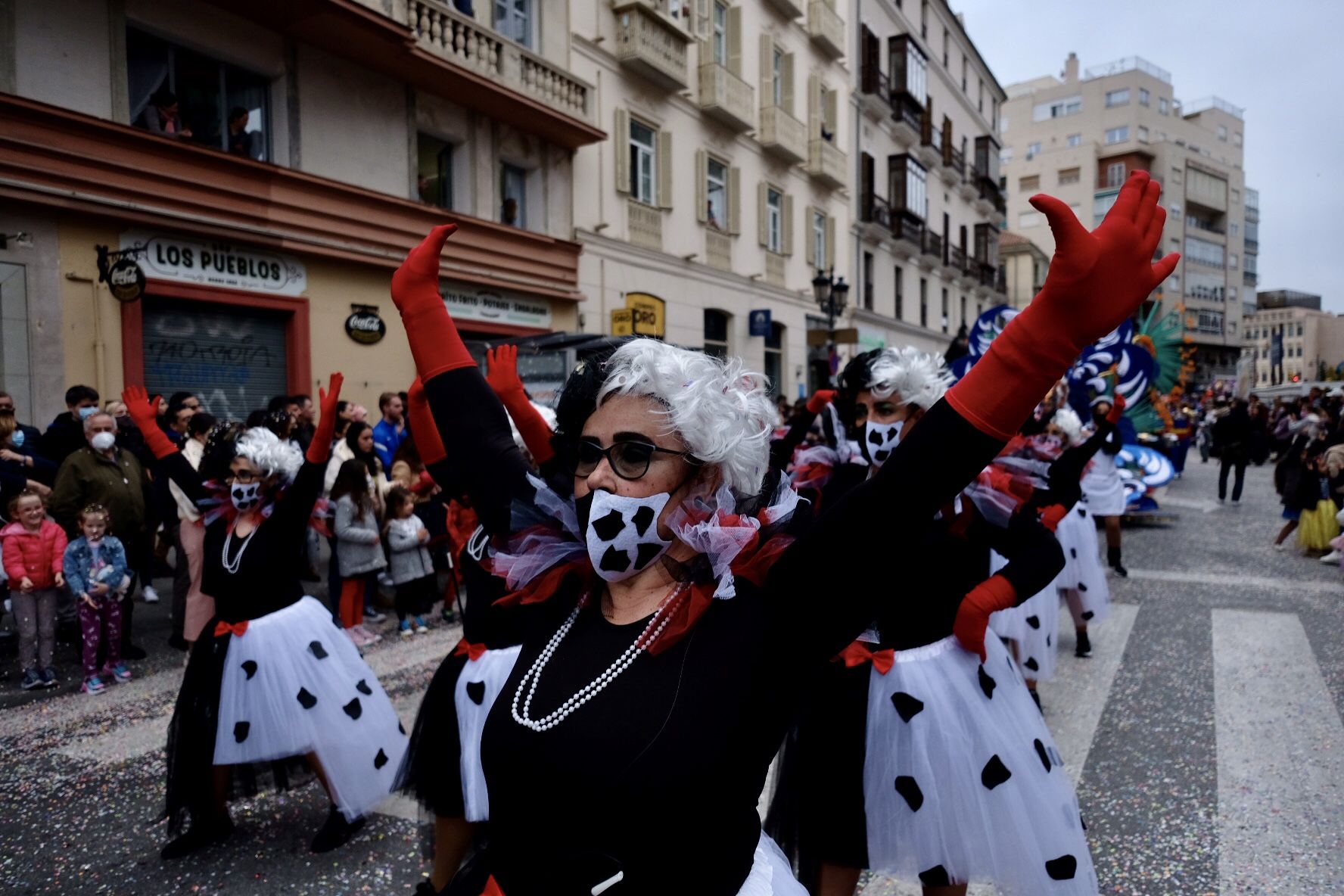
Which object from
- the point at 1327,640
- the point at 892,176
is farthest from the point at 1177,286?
the point at 1327,640

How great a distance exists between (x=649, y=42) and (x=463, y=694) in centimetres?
1531

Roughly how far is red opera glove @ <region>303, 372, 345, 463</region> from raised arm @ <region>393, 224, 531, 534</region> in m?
1.52

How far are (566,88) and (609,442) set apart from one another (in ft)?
47.0

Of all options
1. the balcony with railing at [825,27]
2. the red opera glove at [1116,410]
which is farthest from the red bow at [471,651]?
the balcony with railing at [825,27]

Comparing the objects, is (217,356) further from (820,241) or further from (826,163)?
(820,241)

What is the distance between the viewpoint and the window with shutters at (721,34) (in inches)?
750

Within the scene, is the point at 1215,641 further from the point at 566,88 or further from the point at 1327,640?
the point at 566,88

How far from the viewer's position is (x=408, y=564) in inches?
291

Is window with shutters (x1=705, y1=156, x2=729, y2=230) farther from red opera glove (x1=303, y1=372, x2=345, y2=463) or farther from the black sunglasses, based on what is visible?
the black sunglasses

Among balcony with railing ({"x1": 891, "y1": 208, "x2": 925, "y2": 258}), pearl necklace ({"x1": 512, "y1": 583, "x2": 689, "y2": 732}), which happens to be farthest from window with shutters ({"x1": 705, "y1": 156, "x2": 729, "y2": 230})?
pearl necklace ({"x1": 512, "y1": 583, "x2": 689, "y2": 732})

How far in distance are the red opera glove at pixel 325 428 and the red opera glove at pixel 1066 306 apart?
277 cm

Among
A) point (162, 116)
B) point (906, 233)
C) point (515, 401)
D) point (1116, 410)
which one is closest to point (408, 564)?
point (515, 401)

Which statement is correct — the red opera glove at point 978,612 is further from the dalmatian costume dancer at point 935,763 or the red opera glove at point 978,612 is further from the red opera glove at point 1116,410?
the red opera glove at point 1116,410

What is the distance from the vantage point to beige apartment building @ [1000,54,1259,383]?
64375 mm
